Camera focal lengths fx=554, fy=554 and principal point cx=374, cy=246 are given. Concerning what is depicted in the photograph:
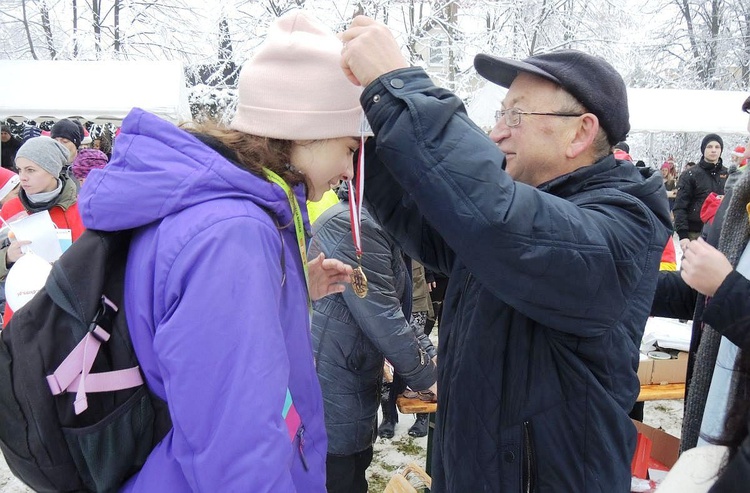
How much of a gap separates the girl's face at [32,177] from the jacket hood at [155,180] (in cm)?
302

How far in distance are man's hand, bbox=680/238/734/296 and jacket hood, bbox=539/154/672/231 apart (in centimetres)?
58

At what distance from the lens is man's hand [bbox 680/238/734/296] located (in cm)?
170

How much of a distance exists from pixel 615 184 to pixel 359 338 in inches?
52.7

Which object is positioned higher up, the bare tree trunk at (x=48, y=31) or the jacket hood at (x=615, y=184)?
the bare tree trunk at (x=48, y=31)

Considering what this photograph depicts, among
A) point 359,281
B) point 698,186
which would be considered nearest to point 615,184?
point 359,281

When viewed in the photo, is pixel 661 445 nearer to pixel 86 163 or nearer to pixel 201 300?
pixel 201 300

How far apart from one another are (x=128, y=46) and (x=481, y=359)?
15.3 meters

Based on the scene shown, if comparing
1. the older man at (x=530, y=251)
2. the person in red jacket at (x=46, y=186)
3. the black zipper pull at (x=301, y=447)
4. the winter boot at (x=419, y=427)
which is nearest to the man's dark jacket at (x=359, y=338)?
Result: the older man at (x=530, y=251)

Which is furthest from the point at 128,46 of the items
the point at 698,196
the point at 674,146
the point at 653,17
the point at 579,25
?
the point at 674,146

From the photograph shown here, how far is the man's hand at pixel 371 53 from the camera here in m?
1.03

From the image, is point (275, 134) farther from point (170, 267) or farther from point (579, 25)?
point (579, 25)

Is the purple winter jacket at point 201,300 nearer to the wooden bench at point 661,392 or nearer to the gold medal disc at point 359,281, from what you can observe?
the gold medal disc at point 359,281

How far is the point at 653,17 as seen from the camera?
16406 millimetres

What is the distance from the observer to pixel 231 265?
930 millimetres
